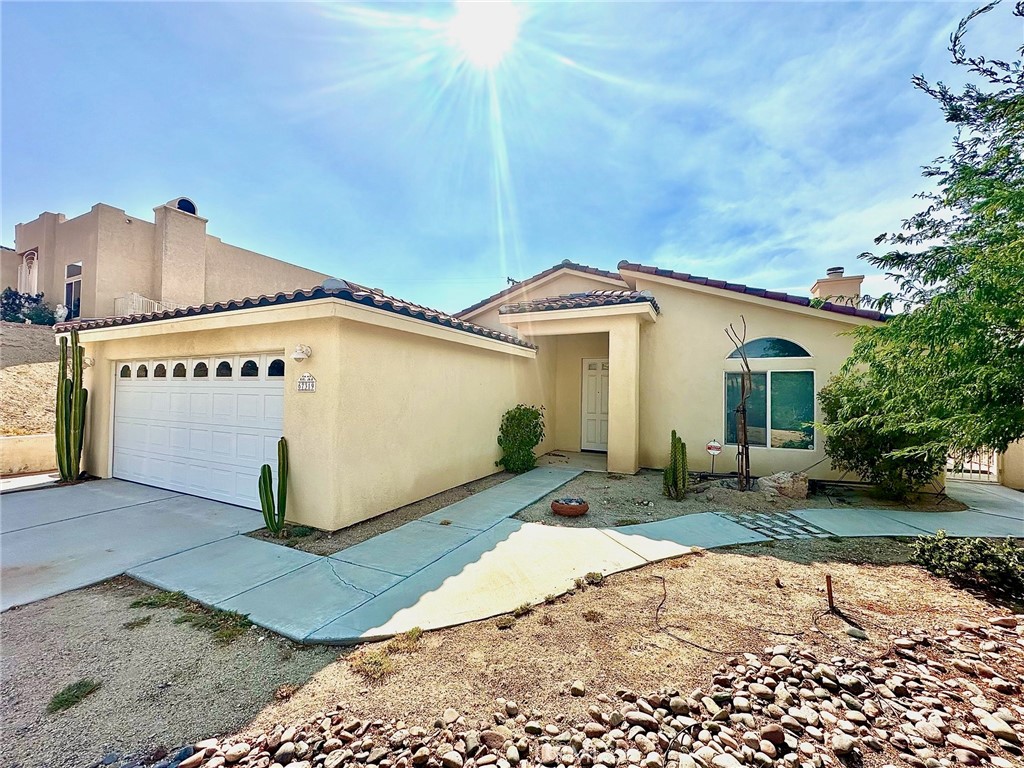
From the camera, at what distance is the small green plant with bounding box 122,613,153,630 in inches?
165

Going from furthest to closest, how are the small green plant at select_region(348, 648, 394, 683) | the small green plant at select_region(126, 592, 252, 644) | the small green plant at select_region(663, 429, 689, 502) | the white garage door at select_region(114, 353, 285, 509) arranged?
the small green plant at select_region(663, 429, 689, 502)
the white garage door at select_region(114, 353, 285, 509)
the small green plant at select_region(126, 592, 252, 644)
the small green plant at select_region(348, 648, 394, 683)

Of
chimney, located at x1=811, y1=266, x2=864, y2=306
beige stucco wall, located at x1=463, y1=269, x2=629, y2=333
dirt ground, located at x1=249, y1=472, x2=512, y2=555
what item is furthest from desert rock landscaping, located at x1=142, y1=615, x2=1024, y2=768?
chimney, located at x1=811, y1=266, x2=864, y2=306

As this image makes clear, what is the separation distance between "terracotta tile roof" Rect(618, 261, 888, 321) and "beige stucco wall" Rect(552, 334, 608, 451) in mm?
3106

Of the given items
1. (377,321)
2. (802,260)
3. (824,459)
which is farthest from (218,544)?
(802,260)

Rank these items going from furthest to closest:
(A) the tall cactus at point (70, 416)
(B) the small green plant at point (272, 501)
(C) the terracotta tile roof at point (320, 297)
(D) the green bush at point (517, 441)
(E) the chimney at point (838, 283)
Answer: (E) the chimney at point (838, 283) < (D) the green bush at point (517, 441) < (A) the tall cactus at point (70, 416) < (B) the small green plant at point (272, 501) < (C) the terracotta tile roof at point (320, 297)

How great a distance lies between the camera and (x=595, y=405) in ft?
49.3

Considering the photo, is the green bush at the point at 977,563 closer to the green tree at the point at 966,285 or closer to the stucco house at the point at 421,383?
the green tree at the point at 966,285

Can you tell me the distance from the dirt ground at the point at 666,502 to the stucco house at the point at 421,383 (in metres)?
1.70

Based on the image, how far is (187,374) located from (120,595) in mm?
5762

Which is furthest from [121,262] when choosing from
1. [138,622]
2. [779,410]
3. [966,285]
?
[966,285]

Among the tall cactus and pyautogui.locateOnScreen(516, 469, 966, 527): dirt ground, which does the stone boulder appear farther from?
the tall cactus

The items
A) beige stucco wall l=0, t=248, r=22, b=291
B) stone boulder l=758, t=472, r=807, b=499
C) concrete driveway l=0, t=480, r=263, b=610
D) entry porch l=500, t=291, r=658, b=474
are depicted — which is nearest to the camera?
concrete driveway l=0, t=480, r=263, b=610

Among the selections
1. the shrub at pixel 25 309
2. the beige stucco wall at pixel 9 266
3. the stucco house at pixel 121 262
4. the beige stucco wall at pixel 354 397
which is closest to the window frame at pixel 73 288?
the stucco house at pixel 121 262

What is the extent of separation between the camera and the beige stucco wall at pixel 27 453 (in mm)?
10680
